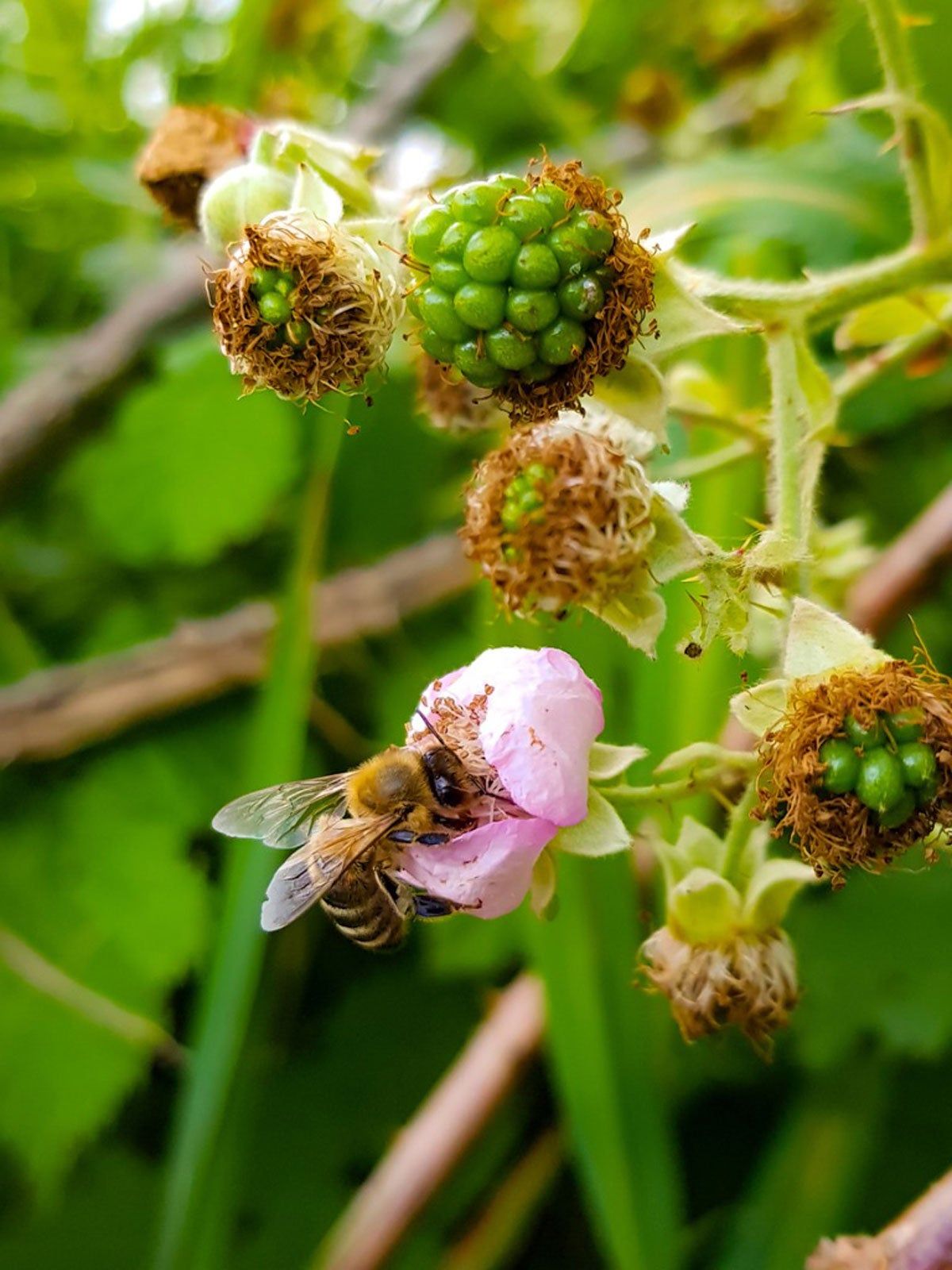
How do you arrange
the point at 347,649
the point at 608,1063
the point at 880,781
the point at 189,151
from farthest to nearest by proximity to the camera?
the point at 347,649
the point at 608,1063
the point at 189,151
the point at 880,781

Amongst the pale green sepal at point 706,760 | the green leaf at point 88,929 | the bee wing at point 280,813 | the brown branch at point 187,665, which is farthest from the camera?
the brown branch at point 187,665

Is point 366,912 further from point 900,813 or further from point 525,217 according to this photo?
point 525,217

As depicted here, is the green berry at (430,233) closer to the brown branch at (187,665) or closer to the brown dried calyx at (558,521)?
the brown dried calyx at (558,521)

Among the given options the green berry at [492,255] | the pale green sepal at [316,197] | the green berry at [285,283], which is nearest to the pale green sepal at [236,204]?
the pale green sepal at [316,197]

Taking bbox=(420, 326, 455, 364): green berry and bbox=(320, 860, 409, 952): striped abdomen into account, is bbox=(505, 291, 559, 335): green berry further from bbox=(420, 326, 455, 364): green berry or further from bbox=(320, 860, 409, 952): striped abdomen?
bbox=(320, 860, 409, 952): striped abdomen

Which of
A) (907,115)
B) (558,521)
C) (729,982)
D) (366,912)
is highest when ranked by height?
(907,115)

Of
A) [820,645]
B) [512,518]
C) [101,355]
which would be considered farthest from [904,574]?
[101,355]
